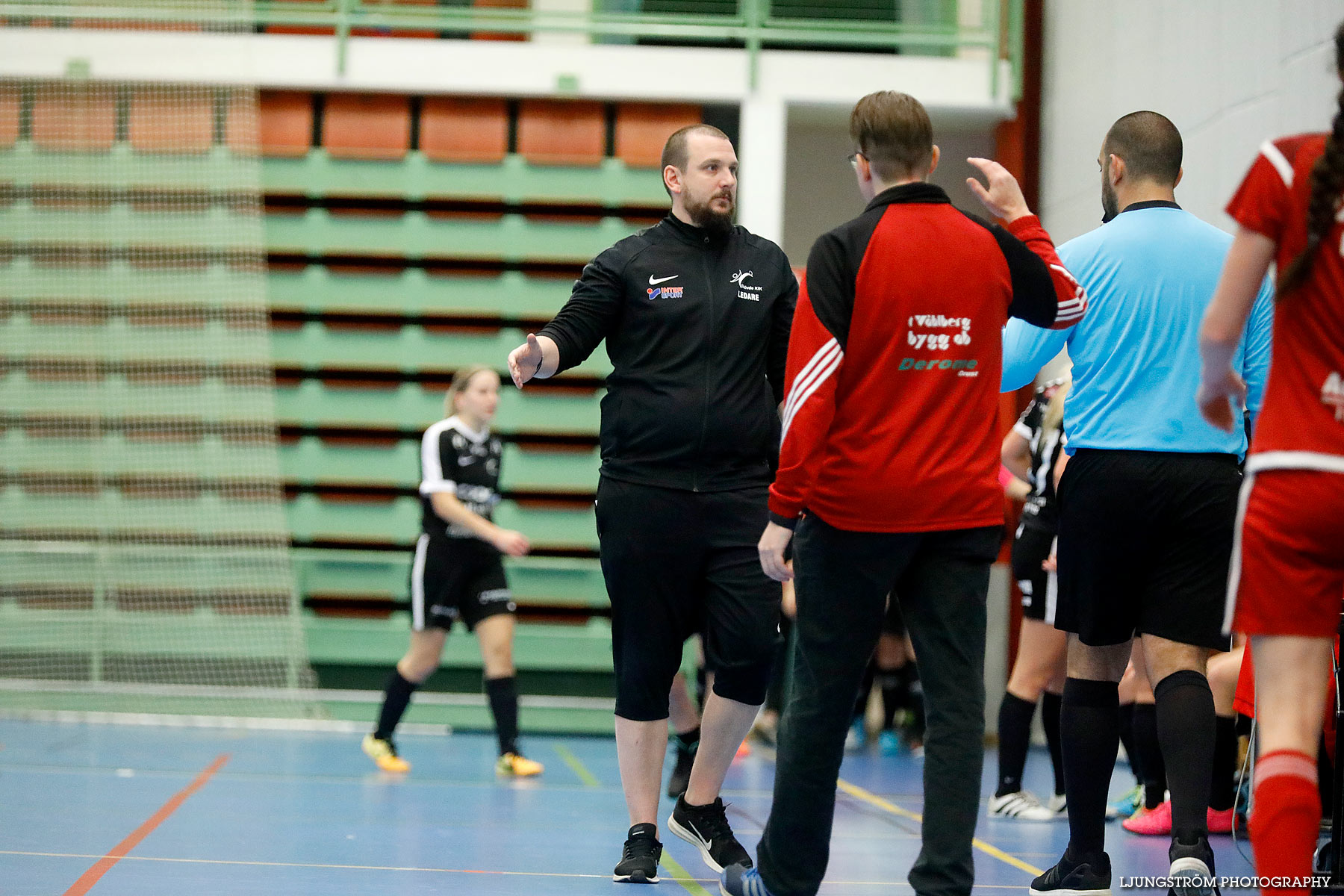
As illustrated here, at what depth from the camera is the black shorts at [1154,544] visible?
3.09 m

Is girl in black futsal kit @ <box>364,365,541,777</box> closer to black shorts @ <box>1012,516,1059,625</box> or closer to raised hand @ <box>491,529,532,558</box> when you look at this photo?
raised hand @ <box>491,529,532,558</box>

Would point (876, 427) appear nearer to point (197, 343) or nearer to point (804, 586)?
point (804, 586)

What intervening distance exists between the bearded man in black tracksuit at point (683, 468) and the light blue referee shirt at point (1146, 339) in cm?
79

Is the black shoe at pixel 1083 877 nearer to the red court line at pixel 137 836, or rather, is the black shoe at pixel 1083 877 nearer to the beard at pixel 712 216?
the beard at pixel 712 216

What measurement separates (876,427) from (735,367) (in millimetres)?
1090

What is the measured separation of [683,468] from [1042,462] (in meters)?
2.26

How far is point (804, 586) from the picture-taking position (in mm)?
2715

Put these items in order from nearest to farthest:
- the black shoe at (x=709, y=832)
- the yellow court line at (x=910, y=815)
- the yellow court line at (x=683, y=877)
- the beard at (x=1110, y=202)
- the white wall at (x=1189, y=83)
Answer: the beard at (x=1110, y=202), the yellow court line at (x=683, y=877), the black shoe at (x=709, y=832), the yellow court line at (x=910, y=815), the white wall at (x=1189, y=83)

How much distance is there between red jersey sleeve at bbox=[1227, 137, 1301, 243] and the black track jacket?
167 centimetres

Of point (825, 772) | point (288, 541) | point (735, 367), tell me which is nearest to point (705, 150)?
point (735, 367)

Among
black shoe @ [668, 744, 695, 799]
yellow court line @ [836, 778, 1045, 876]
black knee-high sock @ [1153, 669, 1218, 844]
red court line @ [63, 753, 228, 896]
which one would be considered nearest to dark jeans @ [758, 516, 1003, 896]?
yellow court line @ [836, 778, 1045, 876]

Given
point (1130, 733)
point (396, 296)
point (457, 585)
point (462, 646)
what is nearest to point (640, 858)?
point (1130, 733)

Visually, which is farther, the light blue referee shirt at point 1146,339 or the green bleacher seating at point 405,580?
the green bleacher seating at point 405,580

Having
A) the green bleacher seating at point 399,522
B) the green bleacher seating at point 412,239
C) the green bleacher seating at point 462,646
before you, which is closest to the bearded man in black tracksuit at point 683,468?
the green bleacher seating at point 462,646
